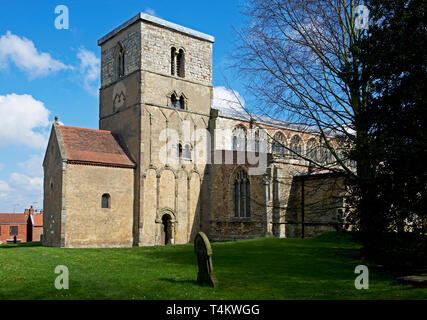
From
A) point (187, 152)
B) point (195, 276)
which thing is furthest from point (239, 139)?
point (195, 276)

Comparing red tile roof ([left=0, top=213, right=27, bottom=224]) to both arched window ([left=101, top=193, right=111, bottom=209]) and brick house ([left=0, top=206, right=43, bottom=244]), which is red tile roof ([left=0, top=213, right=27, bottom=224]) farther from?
arched window ([left=101, top=193, right=111, bottom=209])

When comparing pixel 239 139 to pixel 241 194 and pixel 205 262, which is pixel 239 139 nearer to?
pixel 241 194

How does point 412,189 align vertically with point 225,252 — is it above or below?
above

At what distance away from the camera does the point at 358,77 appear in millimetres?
12688

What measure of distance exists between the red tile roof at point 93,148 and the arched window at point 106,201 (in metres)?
2.06

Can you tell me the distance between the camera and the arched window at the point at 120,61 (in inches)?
1236

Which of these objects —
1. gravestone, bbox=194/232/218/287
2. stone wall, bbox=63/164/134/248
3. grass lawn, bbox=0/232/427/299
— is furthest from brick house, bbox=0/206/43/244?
gravestone, bbox=194/232/218/287

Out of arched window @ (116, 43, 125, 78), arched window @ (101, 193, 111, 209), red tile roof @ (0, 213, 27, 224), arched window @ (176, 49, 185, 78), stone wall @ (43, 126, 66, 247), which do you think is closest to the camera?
stone wall @ (43, 126, 66, 247)

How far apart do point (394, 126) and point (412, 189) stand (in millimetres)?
1771

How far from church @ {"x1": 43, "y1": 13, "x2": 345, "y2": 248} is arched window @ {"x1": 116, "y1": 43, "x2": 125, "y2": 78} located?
75mm

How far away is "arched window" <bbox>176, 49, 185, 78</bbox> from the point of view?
31.7m
